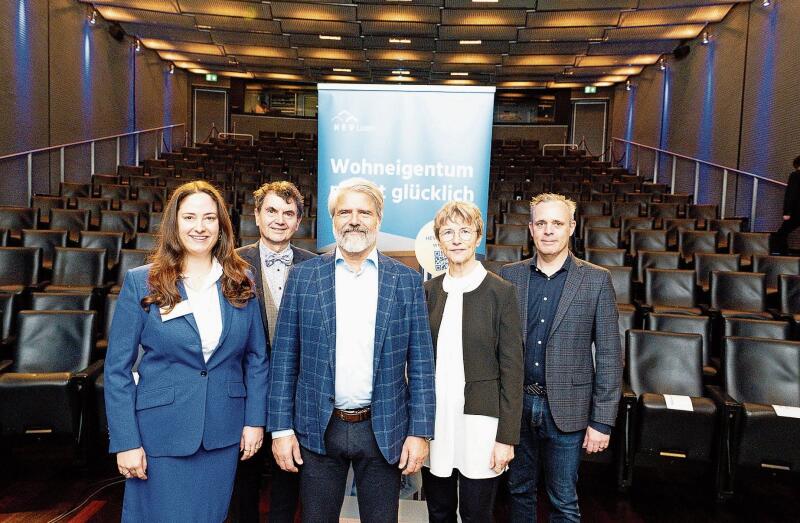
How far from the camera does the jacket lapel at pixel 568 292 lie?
6.57 ft

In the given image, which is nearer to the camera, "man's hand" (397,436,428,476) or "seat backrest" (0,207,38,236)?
"man's hand" (397,436,428,476)

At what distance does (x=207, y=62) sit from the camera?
15.2 metres

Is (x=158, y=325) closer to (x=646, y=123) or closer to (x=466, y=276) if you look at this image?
(x=466, y=276)

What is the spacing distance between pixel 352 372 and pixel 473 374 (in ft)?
1.27

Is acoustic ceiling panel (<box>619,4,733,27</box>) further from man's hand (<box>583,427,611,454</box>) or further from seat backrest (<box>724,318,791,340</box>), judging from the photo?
man's hand (<box>583,427,611,454</box>)

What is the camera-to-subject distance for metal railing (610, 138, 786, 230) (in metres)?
7.80

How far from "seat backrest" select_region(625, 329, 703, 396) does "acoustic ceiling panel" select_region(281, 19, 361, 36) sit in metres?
9.59

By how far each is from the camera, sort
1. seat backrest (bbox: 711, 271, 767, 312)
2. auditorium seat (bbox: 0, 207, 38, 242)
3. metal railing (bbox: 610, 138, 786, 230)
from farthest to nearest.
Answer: metal railing (bbox: 610, 138, 786, 230) < auditorium seat (bbox: 0, 207, 38, 242) < seat backrest (bbox: 711, 271, 767, 312)

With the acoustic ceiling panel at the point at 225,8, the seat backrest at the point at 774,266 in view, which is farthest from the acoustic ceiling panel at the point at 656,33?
the seat backrest at the point at 774,266

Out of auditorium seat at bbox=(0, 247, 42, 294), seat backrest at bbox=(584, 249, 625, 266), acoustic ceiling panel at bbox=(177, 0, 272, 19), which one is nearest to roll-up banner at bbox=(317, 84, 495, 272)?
seat backrest at bbox=(584, 249, 625, 266)

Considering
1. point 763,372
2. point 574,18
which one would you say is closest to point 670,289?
point 763,372

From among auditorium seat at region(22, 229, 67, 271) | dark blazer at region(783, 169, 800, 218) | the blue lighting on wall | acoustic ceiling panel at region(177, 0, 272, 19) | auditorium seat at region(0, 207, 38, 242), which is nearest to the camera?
auditorium seat at region(22, 229, 67, 271)

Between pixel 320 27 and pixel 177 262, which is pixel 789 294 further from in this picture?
pixel 320 27

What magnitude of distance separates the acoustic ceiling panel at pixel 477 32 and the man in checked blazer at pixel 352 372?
1043cm
